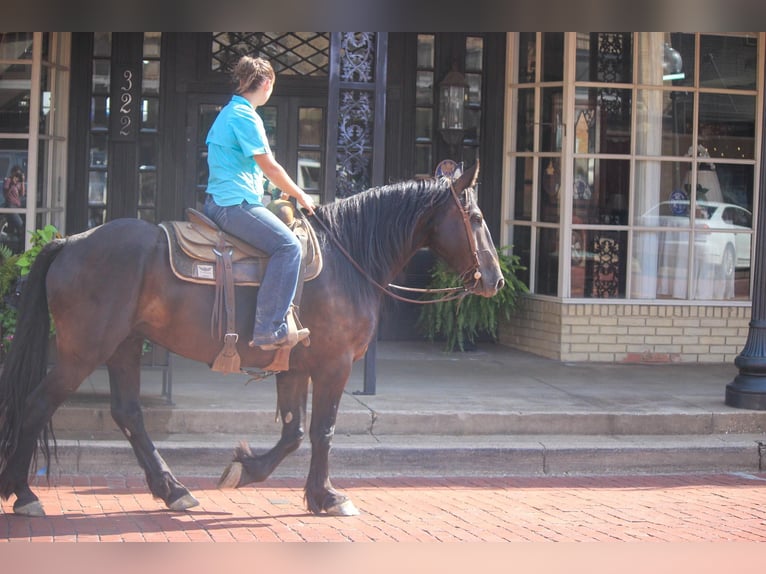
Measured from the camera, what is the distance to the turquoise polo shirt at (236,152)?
552 centimetres

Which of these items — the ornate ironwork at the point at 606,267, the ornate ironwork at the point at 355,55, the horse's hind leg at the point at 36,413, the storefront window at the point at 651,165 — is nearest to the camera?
the horse's hind leg at the point at 36,413

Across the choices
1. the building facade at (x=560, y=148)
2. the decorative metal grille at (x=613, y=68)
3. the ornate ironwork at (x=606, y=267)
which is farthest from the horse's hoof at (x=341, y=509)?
the decorative metal grille at (x=613, y=68)

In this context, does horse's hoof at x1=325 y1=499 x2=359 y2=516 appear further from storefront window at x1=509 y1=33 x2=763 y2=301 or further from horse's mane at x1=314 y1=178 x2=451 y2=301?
storefront window at x1=509 y1=33 x2=763 y2=301

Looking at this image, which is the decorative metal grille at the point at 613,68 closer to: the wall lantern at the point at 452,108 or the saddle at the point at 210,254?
the wall lantern at the point at 452,108

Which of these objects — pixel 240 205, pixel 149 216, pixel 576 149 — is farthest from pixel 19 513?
pixel 576 149

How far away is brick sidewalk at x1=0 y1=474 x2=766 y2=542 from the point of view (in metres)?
5.43

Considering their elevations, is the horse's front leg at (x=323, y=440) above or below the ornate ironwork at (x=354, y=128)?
below

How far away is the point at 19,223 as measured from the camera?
10.6 metres

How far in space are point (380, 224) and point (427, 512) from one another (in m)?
1.72

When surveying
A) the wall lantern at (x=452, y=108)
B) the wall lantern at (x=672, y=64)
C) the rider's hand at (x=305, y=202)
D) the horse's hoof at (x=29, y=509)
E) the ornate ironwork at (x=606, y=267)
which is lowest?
the horse's hoof at (x=29, y=509)

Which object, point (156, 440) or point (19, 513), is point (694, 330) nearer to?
point (156, 440)

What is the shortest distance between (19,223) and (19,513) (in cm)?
569

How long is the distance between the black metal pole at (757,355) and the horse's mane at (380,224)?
4.04m

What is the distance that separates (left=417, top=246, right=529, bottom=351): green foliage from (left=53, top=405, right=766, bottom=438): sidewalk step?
316 centimetres
